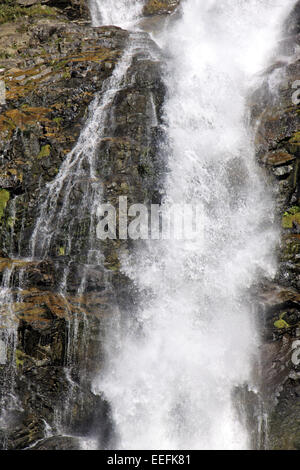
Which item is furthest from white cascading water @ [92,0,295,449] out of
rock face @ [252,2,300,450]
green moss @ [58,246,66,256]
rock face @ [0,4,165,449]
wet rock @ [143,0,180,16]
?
wet rock @ [143,0,180,16]

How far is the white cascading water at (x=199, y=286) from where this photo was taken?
940 cm

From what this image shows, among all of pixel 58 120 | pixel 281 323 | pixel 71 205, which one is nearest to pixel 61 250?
pixel 71 205

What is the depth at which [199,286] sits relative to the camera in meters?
11.0

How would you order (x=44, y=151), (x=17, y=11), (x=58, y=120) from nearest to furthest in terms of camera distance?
(x=44, y=151), (x=58, y=120), (x=17, y=11)

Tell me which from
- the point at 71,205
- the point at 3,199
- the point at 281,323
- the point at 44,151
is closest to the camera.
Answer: the point at 281,323

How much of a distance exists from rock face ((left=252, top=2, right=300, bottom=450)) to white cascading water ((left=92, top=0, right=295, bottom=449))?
41cm

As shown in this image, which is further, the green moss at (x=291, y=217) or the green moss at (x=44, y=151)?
the green moss at (x=44, y=151)

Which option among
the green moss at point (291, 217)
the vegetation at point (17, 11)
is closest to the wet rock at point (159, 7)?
the vegetation at point (17, 11)

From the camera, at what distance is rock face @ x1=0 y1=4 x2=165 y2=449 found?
371 inches

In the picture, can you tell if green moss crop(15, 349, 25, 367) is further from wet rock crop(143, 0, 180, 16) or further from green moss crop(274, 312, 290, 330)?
wet rock crop(143, 0, 180, 16)

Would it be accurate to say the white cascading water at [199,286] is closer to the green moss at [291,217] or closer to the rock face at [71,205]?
the green moss at [291,217]

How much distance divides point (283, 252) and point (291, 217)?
127 centimetres

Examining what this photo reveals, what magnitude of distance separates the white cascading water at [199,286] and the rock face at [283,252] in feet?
1.36

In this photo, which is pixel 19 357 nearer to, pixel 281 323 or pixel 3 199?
pixel 3 199
